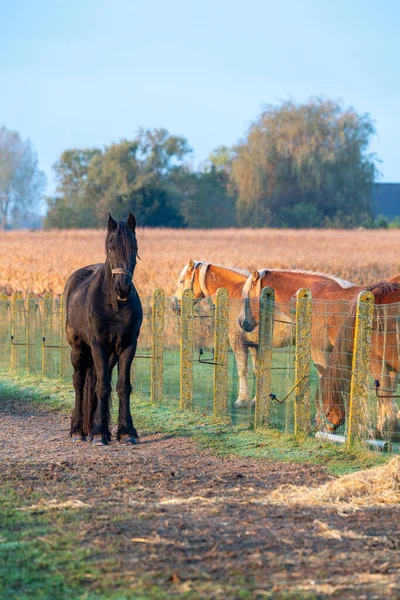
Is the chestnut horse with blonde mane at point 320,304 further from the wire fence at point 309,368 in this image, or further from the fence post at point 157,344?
the fence post at point 157,344

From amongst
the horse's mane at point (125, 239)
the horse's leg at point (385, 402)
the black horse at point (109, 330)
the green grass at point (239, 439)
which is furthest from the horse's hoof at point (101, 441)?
the horse's leg at point (385, 402)

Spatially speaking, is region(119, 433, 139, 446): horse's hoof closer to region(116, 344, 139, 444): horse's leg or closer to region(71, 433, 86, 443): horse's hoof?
region(116, 344, 139, 444): horse's leg

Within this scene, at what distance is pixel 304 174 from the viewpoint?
5300cm

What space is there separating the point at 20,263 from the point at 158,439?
19399 mm

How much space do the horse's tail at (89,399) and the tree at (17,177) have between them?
107m

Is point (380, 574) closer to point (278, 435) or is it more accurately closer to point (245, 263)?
point (278, 435)

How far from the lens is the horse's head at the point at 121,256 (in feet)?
25.2

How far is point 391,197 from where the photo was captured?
79125 millimetres

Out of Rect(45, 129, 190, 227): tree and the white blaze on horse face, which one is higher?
Rect(45, 129, 190, 227): tree

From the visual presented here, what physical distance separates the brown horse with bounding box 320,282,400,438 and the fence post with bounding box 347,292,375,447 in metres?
0.47

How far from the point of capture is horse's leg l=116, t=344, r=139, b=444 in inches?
311

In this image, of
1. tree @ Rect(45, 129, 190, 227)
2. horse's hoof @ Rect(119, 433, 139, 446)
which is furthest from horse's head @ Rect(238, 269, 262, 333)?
tree @ Rect(45, 129, 190, 227)

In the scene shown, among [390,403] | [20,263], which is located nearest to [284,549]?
[390,403]

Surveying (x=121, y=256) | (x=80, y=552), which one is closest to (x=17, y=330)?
(x=121, y=256)
